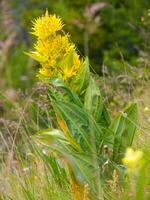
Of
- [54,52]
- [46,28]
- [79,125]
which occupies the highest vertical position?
[46,28]

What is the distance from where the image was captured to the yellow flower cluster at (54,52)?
3.29 m

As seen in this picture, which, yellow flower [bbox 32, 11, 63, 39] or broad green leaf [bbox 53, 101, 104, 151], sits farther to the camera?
yellow flower [bbox 32, 11, 63, 39]

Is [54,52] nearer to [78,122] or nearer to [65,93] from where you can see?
[65,93]

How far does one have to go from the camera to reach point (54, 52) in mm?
3295

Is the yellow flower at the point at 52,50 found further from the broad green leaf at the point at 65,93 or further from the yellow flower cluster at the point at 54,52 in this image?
the broad green leaf at the point at 65,93

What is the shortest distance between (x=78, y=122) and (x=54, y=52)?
378 mm

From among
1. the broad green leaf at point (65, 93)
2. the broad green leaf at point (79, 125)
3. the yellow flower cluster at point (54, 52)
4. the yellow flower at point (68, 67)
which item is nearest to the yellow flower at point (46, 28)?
the yellow flower cluster at point (54, 52)

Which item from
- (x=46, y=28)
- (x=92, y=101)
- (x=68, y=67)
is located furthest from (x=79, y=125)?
(x=46, y=28)

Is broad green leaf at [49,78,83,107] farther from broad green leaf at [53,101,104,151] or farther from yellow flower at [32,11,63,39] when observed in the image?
yellow flower at [32,11,63,39]

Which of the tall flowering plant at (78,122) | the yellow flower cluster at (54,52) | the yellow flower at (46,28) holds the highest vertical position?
the yellow flower at (46,28)

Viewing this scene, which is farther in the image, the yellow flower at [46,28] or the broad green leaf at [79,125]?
the yellow flower at [46,28]

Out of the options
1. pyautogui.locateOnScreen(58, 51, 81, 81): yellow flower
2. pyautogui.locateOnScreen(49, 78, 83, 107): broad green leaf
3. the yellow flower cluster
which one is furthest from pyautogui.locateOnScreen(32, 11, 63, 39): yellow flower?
pyautogui.locateOnScreen(49, 78, 83, 107): broad green leaf

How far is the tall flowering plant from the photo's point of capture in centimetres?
313

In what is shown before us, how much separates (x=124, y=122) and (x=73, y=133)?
26 centimetres
